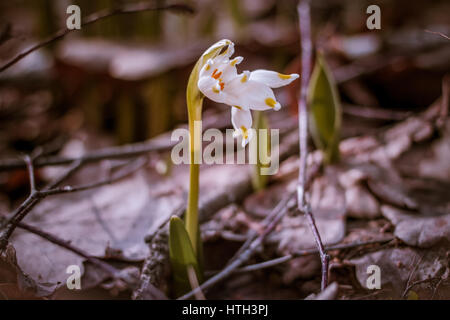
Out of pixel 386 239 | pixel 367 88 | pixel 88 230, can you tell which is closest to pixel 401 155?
pixel 386 239

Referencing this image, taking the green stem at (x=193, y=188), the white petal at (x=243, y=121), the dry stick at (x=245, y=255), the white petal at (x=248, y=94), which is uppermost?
the white petal at (x=248, y=94)

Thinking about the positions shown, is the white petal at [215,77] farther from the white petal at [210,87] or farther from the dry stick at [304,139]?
the dry stick at [304,139]

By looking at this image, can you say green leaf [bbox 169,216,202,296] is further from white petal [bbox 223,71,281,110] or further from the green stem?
white petal [bbox 223,71,281,110]

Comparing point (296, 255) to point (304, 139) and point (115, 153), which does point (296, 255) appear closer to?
point (304, 139)

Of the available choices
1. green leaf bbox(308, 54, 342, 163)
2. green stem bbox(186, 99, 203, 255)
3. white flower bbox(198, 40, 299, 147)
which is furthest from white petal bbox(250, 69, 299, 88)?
green leaf bbox(308, 54, 342, 163)

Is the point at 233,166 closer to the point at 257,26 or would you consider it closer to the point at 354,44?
the point at 354,44

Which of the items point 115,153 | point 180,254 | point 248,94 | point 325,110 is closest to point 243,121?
point 248,94

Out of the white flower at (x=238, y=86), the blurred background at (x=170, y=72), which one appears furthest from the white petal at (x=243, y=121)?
the blurred background at (x=170, y=72)
